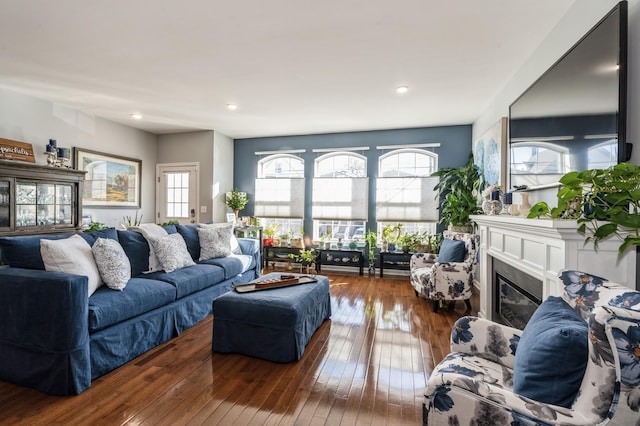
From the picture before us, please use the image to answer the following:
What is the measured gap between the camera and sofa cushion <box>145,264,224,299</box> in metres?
3.01

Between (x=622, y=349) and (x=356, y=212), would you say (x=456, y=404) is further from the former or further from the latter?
(x=356, y=212)

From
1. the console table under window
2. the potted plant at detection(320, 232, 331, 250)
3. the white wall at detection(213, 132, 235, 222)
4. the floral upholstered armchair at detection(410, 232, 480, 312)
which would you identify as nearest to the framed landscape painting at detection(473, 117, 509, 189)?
the floral upholstered armchair at detection(410, 232, 480, 312)

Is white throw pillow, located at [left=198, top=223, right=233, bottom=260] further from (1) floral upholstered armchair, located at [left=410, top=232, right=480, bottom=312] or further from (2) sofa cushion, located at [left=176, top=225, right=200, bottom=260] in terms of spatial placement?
(1) floral upholstered armchair, located at [left=410, top=232, right=480, bottom=312]

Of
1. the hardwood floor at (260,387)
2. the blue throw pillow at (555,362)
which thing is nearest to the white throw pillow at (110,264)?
the hardwood floor at (260,387)

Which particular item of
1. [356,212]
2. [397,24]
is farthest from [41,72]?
[356,212]

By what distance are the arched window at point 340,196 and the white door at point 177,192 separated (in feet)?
7.66

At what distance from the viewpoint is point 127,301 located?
2.42 meters

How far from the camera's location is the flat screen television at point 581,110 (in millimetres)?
1644

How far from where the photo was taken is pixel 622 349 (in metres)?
0.90

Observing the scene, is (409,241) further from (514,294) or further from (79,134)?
(79,134)

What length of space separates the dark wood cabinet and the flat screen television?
5.31m

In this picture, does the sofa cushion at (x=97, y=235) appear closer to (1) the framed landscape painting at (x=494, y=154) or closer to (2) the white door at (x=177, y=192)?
(2) the white door at (x=177, y=192)

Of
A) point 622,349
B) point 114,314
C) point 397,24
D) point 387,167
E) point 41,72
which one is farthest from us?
point 387,167

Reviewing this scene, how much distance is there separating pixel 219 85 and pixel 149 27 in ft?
3.91
